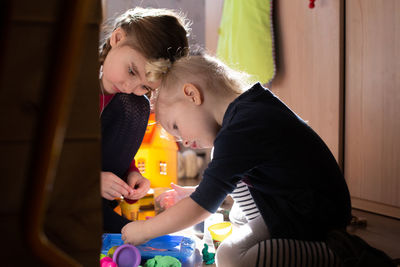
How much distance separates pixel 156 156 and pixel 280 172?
0.88 metres

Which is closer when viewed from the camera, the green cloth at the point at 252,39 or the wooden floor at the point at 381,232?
the wooden floor at the point at 381,232

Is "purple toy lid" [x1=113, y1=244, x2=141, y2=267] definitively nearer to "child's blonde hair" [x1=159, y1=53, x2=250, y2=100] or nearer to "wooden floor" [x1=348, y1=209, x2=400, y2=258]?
"child's blonde hair" [x1=159, y1=53, x2=250, y2=100]

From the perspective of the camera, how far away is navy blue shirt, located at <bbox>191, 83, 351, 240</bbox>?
785 millimetres

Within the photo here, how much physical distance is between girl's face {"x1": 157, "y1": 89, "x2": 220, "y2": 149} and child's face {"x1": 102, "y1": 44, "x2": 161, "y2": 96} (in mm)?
145

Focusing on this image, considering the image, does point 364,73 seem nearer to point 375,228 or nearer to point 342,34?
point 342,34

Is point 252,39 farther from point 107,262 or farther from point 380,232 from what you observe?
point 107,262

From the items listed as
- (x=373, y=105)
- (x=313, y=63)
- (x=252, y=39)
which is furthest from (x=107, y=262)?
(x=252, y=39)

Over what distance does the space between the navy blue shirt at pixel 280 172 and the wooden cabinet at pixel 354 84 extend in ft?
1.95

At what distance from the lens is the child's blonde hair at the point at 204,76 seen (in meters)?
0.97

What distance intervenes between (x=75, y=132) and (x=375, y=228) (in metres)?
1.13

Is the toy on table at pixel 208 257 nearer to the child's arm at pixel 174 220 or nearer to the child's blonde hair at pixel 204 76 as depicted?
the child's arm at pixel 174 220

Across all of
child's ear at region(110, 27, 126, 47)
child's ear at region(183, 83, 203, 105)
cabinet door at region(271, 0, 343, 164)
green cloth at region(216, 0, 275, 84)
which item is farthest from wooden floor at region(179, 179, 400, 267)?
child's ear at region(110, 27, 126, 47)

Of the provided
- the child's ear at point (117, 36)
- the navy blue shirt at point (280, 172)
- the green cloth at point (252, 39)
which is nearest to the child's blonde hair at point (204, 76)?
the navy blue shirt at point (280, 172)

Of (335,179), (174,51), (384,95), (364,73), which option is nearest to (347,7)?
(364,73)
